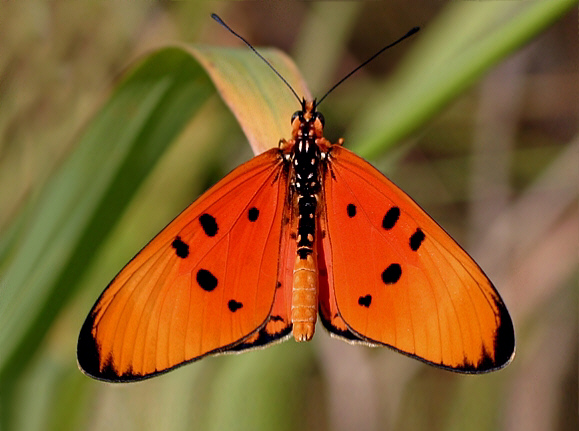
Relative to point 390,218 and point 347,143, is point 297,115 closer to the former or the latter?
point 390,218

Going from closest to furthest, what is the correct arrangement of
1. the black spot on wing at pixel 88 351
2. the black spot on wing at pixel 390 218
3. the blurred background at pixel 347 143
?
the black spot on wing at pixel 88 351 < the black spot on wing at pixel 390 218 < the blurred background at pixel 347 143

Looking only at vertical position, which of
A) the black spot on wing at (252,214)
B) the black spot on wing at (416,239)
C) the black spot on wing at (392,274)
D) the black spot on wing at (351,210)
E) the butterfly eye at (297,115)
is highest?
the butterfly eye at (297,115)

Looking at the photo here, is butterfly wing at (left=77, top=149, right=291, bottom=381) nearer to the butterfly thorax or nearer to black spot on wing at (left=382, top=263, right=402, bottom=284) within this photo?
the butterfly thorax

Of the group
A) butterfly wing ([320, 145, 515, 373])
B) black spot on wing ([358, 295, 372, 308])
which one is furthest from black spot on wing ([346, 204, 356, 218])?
black spot on wing ([358, 295, 372, 308])

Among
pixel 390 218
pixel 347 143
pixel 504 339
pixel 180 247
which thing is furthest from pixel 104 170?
pixel 347 143

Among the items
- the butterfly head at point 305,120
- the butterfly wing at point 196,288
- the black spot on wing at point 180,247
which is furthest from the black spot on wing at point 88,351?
the butterfly head at point 305,120

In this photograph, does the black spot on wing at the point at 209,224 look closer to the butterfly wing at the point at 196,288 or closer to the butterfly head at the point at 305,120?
the butterfly wing at the point at 196,288

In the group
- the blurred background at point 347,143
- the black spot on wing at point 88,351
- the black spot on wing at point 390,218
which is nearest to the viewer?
the black spot on wing at point 88,351

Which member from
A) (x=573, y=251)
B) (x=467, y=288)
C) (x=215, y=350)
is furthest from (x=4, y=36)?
(x=573, y=251)

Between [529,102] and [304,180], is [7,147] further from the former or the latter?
[529,102]
